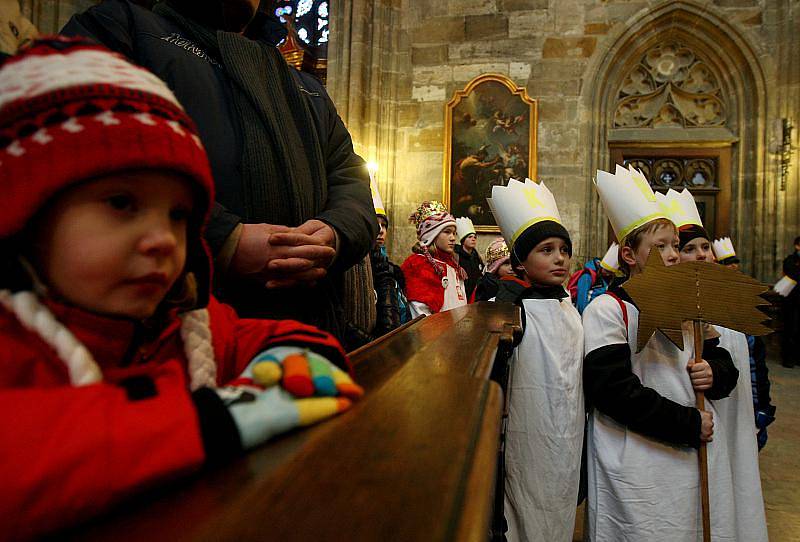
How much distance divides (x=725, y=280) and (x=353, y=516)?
1.74 m

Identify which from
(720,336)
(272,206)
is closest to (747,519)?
(720,336)

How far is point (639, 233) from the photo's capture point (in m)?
2.15

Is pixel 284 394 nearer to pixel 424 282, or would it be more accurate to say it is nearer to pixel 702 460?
pixel 702 460

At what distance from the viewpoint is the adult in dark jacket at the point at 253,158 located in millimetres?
974

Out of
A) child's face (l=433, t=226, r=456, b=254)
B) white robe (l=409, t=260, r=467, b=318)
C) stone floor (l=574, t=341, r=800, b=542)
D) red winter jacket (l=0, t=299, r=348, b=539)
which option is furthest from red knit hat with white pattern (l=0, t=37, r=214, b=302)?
child's face (l=433, t=226, r=456, b=254)

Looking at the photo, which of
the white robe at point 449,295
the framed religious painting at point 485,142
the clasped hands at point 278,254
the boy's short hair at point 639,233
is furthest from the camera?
the framed religious painting at point 485,142

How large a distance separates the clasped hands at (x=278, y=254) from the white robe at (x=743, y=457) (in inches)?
70.9

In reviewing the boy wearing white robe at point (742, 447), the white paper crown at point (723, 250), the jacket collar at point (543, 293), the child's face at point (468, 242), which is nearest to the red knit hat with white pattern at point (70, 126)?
the jacket collar at point (543, 293)

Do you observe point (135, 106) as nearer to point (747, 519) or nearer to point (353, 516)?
point (353, 516)

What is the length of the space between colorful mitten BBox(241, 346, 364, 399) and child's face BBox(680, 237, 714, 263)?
249cm

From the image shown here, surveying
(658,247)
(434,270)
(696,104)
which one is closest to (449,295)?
(434,270)

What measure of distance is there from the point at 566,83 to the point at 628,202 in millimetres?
5982

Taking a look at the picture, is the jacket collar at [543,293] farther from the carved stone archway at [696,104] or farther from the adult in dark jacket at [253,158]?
the carved stone archway at [696,104]

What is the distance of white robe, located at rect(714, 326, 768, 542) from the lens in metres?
1.87
